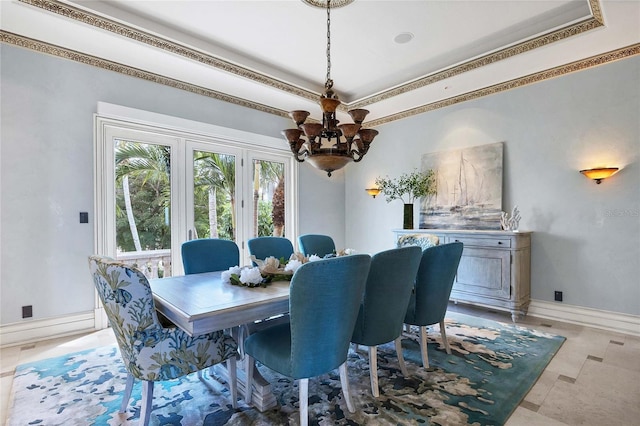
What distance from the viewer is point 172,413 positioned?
1870 millimetres

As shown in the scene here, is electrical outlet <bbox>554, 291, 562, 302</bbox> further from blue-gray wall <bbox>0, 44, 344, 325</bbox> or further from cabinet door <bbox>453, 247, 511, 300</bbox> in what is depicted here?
blue-gray wall <bbox>0, 44, 344, 325</bbox>

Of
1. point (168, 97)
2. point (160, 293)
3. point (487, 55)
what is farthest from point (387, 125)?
point (160, 293)

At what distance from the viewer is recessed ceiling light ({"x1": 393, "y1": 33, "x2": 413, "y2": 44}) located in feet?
10.4

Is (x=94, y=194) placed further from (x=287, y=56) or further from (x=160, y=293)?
(x=287, y=56)

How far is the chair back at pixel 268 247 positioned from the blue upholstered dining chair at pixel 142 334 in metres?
1.39

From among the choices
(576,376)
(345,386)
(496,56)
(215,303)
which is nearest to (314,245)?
(345,386)

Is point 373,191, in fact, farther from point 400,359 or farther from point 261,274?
point 261,274

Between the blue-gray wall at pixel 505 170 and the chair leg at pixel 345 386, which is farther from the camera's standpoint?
the blue-gray wall at pixel 505 170

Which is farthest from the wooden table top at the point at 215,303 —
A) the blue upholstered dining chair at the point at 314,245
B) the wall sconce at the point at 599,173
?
the wall sconce at the point at 599,173

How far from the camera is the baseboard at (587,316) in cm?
314

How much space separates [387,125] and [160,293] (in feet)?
14.7

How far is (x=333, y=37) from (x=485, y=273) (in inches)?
124

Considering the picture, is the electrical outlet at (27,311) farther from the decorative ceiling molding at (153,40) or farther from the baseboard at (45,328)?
the decorative ceiling molding at (153,40)

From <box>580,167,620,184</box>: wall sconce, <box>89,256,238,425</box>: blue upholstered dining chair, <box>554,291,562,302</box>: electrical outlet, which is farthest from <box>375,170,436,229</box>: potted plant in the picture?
<box>89,256,238,425</box>: blue upholstered dining chair
